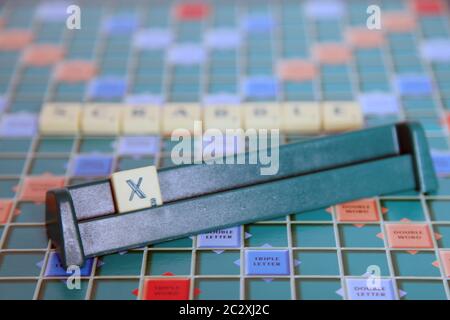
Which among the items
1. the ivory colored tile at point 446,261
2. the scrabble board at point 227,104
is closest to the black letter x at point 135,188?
the scrabble board at point 227,104

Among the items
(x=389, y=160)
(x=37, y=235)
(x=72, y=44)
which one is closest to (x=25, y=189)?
(x=37, y=235)

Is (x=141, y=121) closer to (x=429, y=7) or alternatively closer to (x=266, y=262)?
(x=266, y=262)

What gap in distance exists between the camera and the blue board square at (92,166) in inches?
58.6

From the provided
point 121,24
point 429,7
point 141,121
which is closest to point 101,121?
point 141,121

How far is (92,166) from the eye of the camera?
1.51 meters

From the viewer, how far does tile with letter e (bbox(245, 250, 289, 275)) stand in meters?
1.25

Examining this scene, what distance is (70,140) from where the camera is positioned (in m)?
1.58

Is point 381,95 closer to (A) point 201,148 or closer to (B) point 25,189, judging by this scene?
(A) point 201,148

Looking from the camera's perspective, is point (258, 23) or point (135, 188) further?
point (258, 23)

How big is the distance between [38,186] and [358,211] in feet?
2.07

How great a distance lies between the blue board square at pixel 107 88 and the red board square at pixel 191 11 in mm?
337

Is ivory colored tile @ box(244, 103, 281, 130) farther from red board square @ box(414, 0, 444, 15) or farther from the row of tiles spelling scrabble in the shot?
red board square @ box(414, 0, 444, 15)
